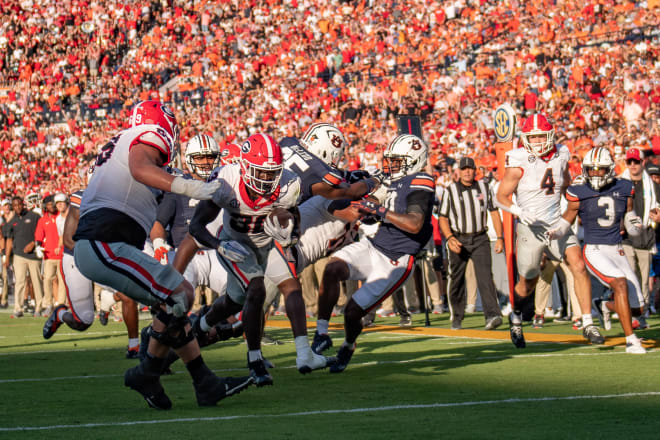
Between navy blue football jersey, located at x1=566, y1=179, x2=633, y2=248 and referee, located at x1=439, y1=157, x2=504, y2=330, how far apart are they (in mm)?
2837

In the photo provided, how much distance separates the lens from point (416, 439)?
459cm

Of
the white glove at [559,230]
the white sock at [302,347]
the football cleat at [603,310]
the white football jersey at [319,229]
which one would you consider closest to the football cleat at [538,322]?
the football cleat at [603,310]

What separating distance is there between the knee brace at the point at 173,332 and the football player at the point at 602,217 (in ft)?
14.7

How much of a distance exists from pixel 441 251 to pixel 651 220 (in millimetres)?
3288

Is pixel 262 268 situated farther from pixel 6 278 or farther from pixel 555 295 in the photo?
pixel 6 278

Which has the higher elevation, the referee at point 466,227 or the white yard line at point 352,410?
the referee at point 466,227

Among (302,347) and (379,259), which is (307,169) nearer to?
(379,259)

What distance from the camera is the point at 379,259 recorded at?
26.2 feet

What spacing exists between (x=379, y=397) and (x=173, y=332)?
1.33 metres

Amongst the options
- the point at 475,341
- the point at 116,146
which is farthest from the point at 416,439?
the point at 475,341

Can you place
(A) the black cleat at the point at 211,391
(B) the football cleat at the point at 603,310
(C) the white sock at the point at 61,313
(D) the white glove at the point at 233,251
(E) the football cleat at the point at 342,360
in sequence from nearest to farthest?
1. (A) the black cleat at the point at 211,391
2. (D) the white glove at the point at 233,251
3. (E) the football cleat at the point at 342,360
4. (C) the white sock at the point at 61,313
5. (B) the football cleat at the point at 603,310

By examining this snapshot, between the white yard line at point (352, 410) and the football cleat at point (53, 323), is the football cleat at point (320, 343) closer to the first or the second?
the white yard line at point (352, 410)

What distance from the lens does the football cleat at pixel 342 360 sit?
7.50 meters

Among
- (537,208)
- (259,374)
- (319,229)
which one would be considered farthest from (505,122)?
(259,374)
